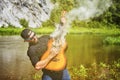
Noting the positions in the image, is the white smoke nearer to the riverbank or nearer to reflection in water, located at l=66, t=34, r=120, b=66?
the riverbank

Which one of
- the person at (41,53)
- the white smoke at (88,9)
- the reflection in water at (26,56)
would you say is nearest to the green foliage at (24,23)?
the reflection in water at (26,56)

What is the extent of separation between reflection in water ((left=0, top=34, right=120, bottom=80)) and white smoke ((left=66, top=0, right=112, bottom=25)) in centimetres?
29

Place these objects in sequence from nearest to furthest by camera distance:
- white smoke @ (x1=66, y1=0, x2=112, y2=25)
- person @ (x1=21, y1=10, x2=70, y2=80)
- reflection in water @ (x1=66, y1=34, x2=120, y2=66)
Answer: person @ (x1=21, y1=10, x2=70, y2=80), white smoke @ (x1=66, y1=0, x2=112, y2=25), reflection in water @ (x1=66, y1=34, x2=120, y2=66)

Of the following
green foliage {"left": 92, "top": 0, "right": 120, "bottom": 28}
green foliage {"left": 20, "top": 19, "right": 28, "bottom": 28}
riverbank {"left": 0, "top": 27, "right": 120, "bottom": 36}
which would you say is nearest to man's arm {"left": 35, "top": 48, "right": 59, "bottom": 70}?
riverbank {"left": 0, "top": 27, "right": 120, "bottom": 36}

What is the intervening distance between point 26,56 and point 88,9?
1062 mm

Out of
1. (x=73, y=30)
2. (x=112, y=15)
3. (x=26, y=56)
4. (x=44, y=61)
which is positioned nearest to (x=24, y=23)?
(x=26, y=56)

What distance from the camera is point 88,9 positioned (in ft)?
21.3

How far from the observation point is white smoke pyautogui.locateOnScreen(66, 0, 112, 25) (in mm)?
6277

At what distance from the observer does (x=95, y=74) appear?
6.47 metres

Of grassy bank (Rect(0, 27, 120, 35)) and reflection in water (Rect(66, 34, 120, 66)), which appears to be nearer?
grassy bank (Rect(0, 27, 120, 35))

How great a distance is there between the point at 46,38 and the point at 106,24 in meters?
1.55

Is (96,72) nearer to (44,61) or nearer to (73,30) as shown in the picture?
(73,30)

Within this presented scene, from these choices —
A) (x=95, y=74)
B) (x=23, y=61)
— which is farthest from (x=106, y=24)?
(x=23, y=61)

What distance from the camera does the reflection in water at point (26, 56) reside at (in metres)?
6.36
